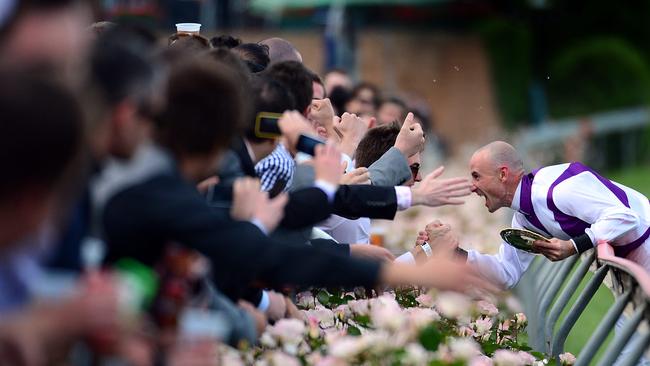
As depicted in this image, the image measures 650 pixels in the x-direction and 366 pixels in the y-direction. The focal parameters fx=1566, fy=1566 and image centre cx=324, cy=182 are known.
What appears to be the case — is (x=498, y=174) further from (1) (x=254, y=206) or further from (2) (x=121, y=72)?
(2) (x=121, y=72)

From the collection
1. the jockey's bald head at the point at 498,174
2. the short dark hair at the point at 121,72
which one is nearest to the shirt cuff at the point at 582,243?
the jockey's bald head at the point at 498,174

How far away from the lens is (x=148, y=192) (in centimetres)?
351

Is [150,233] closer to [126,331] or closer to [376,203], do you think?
[126,331]

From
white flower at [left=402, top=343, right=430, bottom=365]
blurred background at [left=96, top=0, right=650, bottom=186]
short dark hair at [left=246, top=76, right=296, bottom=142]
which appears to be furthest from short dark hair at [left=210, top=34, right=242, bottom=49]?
blurred background at [left=96, top=0, right=650, bottom=186]

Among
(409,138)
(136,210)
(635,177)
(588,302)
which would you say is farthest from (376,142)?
(635,177)

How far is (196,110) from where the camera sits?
11.8 ft

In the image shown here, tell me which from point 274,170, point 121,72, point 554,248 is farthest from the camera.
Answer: point 554,248

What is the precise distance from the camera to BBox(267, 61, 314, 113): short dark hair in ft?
18.0

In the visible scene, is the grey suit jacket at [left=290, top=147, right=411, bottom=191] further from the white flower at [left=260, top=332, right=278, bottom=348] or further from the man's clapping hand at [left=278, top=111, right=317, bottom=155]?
the white flower at [left=260, top=332, right=278, bottom=348]

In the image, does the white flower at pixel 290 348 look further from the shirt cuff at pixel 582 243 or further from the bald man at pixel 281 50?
the bald man at pixel 281 50

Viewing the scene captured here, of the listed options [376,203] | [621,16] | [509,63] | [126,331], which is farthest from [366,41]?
[126,331]

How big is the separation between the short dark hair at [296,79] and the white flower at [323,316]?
73cm

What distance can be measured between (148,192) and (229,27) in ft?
81.8

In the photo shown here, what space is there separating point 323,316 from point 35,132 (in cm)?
254
